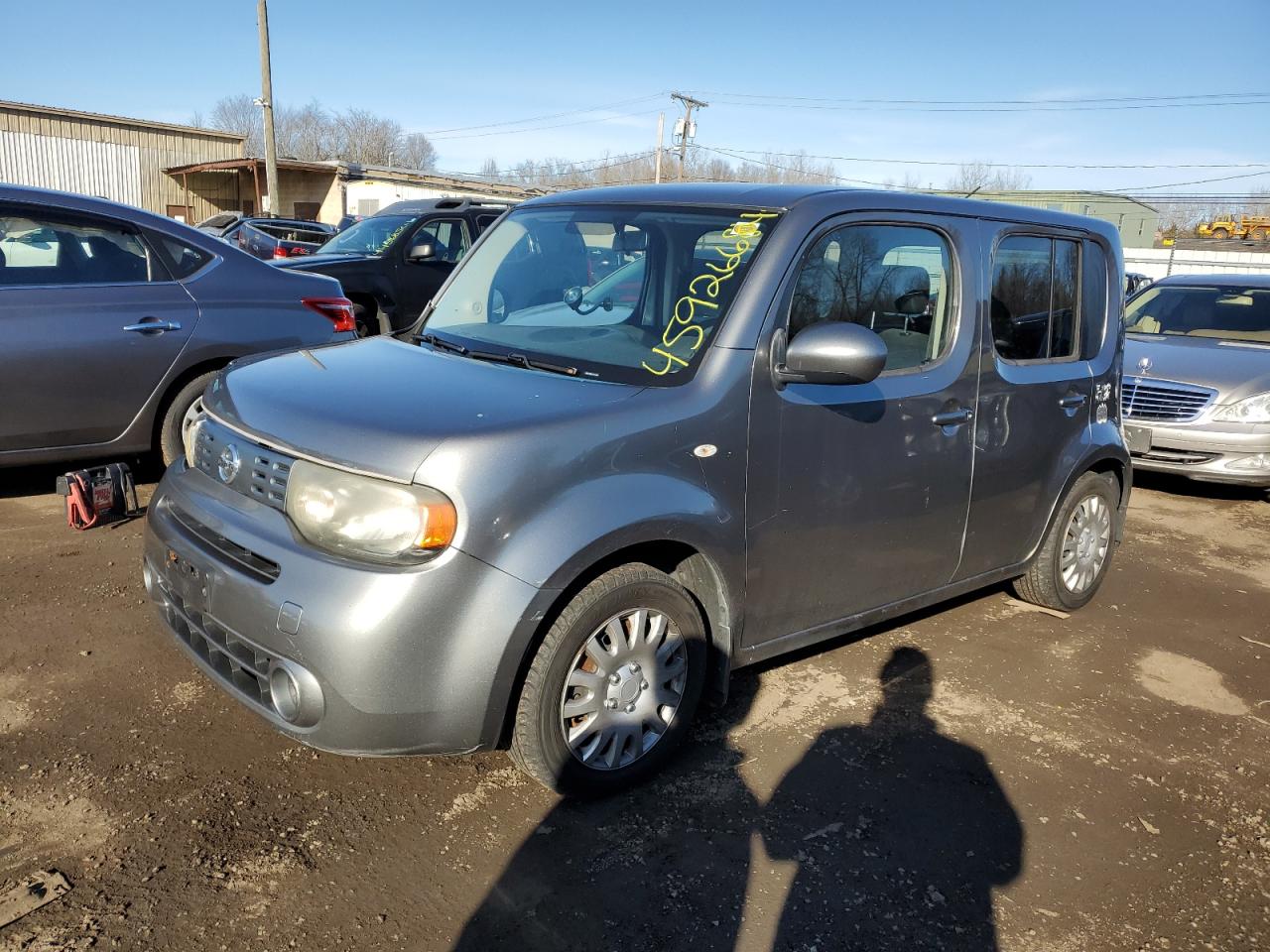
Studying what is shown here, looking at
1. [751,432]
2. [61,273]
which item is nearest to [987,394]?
[751,432]

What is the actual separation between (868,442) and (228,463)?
216 cm

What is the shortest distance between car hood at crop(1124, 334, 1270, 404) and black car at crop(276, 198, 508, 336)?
6408 mm

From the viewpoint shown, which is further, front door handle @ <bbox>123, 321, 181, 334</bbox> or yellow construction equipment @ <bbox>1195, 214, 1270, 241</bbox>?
yellow construction equipment @ <bbox>1195, 214, 1270, 241</bbox>

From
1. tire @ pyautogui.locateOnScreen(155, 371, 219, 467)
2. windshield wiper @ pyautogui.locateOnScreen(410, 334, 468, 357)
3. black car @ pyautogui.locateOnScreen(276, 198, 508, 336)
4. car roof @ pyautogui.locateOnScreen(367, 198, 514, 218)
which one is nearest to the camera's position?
windshield wiper @ pyautogui.locateOnScreen(410, 334, 468, 357)

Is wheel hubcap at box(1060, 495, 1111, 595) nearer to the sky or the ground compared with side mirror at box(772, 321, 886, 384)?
nearer to the ground

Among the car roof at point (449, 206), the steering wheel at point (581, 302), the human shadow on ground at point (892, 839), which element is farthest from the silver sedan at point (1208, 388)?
the car roof at point (449, 206)

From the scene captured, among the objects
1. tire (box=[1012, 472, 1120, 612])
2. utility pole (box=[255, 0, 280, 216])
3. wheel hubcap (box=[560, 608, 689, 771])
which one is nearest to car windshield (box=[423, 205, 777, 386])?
wheel hubcap (box=[560, 608, 689, 771])

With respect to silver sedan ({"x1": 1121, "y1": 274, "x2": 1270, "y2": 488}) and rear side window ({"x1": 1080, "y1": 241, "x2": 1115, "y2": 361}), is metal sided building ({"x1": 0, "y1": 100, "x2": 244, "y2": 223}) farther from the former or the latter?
rear side window ({"x1": 1080, "y1": 241, "x2": 1115, "y2": 361})

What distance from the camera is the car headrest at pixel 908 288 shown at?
365cm

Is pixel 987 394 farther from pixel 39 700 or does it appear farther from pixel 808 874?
pixel 39 700

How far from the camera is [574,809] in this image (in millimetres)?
3027

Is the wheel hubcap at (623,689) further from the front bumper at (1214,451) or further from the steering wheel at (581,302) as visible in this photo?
the front bumper at (1214,451)

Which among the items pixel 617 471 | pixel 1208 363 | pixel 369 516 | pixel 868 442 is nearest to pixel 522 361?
pixel 617 471

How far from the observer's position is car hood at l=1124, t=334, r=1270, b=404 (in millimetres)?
7430
